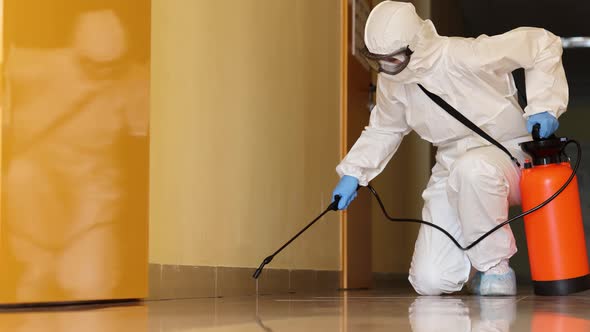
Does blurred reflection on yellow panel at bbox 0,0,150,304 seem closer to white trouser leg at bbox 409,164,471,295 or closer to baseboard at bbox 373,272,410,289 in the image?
white trouser leg at bbox 409,164,471,295

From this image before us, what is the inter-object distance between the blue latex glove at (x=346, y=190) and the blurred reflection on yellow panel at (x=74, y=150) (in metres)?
0.89

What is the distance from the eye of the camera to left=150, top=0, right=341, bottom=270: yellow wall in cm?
260

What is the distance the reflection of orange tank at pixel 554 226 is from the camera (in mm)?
2932

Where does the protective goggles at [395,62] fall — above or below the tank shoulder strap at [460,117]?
above

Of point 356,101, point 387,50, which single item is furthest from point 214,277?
point 356,101

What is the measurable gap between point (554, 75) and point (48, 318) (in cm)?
188

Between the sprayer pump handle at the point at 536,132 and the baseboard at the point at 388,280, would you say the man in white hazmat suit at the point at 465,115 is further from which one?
the baseboard at the point at 388,280

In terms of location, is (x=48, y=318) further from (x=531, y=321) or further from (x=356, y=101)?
(x=356, y=101)

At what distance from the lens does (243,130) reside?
10.2 ft

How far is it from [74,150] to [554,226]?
1.56m

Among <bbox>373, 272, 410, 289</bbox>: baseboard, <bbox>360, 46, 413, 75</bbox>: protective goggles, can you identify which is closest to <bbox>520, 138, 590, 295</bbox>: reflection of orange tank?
<bbox>360, 46, 413, 75</bbox>: protective goggles

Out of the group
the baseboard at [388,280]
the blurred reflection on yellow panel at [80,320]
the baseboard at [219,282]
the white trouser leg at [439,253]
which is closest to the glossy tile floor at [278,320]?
the blurred reflection on yellow panel at [80,320]

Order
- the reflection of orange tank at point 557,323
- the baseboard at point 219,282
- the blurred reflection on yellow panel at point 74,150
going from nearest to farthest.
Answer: the reflection of orange tank at point 557,323
the blurred reflection on yellow panel at point 74,150
the baseboard at point 219,282

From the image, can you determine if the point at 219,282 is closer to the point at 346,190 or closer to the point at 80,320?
the point at 346,190
